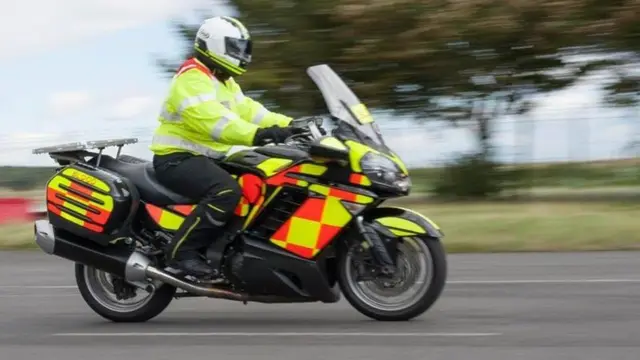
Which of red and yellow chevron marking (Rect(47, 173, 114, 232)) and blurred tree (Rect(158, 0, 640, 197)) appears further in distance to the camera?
blurred tree (Rect(158, 0, 640, 197))

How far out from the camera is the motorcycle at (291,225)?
7.86m

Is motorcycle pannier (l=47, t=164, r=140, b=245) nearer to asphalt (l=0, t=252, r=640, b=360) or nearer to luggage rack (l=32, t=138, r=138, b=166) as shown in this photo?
luggage rack (l=32, t=138, r=138, b=166)

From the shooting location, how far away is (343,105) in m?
8.03

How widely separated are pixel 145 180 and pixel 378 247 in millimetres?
1762

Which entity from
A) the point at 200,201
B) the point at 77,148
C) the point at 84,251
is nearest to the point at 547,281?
the point at 200,201

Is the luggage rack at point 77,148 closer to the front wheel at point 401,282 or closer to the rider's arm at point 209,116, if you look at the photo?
the rider's arm at point 209,116

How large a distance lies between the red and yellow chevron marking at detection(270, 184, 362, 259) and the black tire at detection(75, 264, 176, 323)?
1.02m

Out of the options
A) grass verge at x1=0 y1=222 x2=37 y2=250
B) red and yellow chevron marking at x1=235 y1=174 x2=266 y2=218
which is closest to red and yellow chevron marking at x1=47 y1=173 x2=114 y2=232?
red and yellow chevron marking at x1=235 y1=174 x2=266 y2=218

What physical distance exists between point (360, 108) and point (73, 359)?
8.21 ft

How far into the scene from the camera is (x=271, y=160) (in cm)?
805

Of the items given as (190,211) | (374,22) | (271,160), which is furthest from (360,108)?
(374,22)

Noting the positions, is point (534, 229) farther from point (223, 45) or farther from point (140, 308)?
point (223, 45)

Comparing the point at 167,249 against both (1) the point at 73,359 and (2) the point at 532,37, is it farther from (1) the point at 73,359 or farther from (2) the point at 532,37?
(2) the point at 532,37

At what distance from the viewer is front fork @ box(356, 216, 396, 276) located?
7.88 metres
